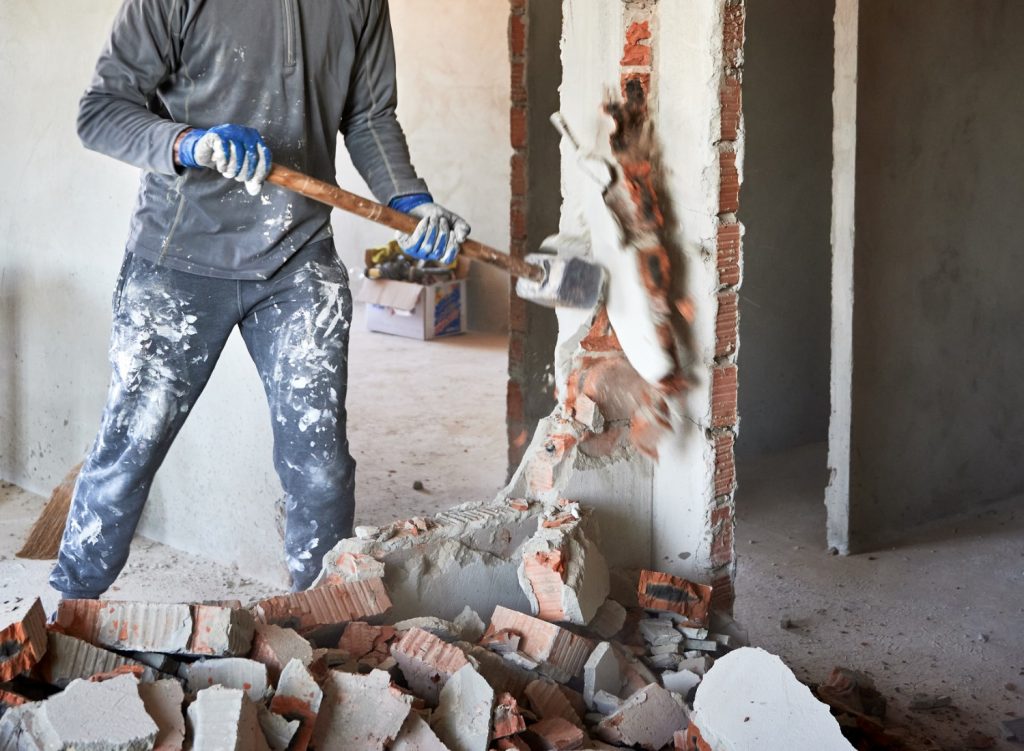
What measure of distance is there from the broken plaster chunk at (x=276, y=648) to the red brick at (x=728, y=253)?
4.76ft

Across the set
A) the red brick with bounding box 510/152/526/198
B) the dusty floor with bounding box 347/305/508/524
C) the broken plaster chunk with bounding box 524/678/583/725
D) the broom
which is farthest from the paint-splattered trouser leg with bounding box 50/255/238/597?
the red brick with bounding box 510/152/526/198

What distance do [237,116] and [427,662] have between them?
5.01 ft

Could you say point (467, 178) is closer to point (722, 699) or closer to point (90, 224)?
point (90, 224)

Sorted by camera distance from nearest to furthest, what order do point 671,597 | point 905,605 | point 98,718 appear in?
point 98,718 → point 671,597 → point 905,605

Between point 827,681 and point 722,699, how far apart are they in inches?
41.4

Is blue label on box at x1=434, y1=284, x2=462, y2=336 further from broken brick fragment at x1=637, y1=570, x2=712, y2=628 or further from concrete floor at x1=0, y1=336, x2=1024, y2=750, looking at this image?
broken brick fragment at x1=637, y1=570, x2=712, y2=628

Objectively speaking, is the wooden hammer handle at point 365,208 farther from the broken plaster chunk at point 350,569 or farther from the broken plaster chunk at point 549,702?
the broken plaster chunk at point 549,702

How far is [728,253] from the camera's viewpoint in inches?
128

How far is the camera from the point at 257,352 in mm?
3396

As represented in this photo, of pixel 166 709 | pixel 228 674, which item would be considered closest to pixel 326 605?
pixel 228 674

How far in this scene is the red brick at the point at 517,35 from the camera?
5202mm

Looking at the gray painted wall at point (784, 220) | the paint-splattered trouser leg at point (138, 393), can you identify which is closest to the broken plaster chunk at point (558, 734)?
the paint-splattered trouser leg at point (138, 393)

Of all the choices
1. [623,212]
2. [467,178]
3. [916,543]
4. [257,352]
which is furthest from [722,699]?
[467,178]

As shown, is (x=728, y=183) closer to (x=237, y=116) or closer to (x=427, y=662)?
(x=237, y=116)
